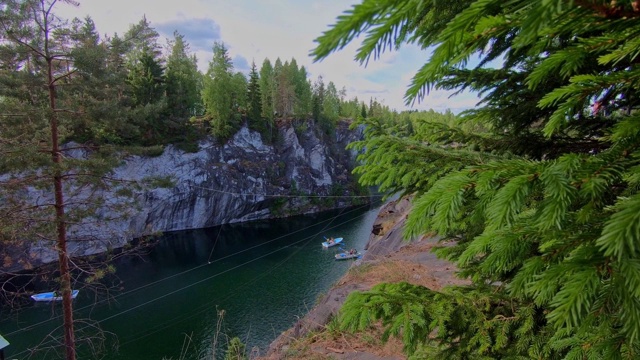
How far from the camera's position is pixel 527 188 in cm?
85

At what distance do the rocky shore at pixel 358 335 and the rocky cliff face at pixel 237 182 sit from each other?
20.4 m

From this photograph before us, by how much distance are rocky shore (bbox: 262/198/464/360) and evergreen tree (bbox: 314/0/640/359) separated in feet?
3.24

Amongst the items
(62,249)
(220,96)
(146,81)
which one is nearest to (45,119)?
(62,249)

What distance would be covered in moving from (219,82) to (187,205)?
39.8 feet

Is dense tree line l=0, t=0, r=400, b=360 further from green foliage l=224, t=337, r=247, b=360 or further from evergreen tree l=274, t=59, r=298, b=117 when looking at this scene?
evergreen tree l=274, t=59, r=298, b=117

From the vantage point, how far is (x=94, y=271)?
24.1 ft

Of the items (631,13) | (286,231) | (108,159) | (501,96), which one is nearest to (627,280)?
(631,13)

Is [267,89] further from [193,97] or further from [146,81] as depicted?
[146,81]

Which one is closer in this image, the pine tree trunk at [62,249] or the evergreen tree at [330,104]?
the pine tree trunk at [62,249]

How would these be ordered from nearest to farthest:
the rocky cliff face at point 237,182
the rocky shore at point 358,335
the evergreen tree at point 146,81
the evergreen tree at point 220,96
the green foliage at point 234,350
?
the rocky shore at point 358,335, the green foliage at point 234,350, the evergreen tree at point 146,81, the rocky cliff face at point 237,182, the evergreen tree at point 220,96

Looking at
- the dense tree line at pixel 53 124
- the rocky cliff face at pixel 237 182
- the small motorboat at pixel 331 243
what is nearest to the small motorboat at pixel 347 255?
the small motorboat at pixel 331 243

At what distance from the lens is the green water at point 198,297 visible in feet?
45.4

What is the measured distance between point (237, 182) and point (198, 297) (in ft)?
58.7

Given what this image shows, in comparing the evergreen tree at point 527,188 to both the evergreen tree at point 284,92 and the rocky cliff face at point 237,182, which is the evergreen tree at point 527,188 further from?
the evergreen tree at point 284,92
